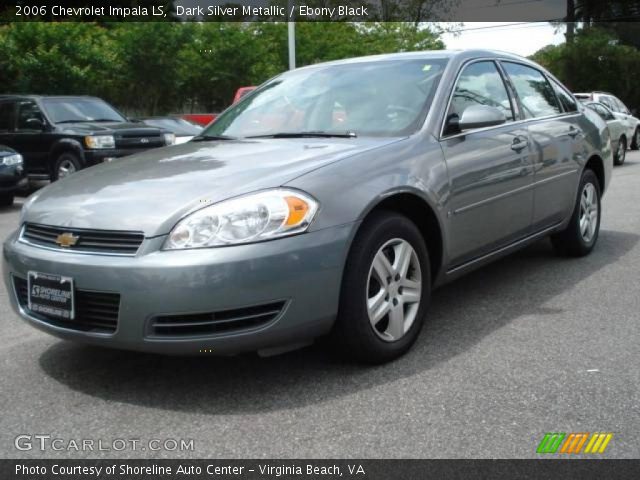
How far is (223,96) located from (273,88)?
70.2ft

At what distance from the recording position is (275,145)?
4.02 m

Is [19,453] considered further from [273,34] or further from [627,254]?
[273,34]

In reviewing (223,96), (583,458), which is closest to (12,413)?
(583,458)

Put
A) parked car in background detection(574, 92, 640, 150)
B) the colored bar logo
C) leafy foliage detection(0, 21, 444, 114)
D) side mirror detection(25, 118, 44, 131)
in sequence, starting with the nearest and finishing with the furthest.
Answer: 1. the colored bar logo
2. side mirror detection(25, 118, 44, 131)
3. parked car in background detection(574, 92, 640, 150)
4. leafy foliage detection(0, 21, 444, 114)

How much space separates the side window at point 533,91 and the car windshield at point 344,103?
2.99 ft

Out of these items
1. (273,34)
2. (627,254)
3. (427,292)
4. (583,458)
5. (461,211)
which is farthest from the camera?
(273,34)

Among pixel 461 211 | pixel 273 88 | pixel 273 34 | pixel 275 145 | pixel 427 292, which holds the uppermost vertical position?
pixel 273 34

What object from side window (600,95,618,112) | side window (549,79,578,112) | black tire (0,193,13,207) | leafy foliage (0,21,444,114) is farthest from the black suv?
side window (600,95,618,112)

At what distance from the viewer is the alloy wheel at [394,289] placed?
3512mm

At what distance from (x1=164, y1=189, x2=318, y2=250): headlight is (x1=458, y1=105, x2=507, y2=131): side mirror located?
50.6 inches

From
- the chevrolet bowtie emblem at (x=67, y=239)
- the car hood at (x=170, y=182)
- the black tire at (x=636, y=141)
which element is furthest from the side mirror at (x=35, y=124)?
the black tire at (x=636, y=141)

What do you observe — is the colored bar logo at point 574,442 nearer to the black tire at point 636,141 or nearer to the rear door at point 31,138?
the rear door at point 31,138

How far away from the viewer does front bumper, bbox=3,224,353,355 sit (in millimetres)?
2998

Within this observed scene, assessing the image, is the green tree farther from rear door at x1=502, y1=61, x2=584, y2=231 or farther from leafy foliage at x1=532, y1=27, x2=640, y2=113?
leafy foliage at x1=532, y1=27, x2=640, y2=113
